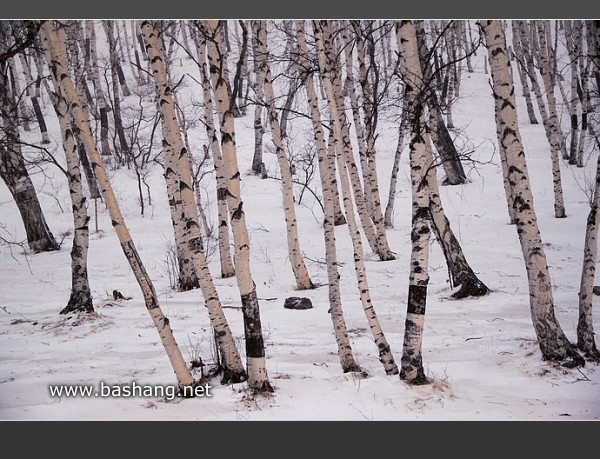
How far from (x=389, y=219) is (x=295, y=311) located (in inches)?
186

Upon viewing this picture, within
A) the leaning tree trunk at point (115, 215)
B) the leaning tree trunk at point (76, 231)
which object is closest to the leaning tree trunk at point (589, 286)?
the leaning tree trunk at point (115, 215)

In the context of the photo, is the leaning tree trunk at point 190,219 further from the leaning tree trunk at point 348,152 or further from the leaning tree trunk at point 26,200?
the leaning tree trunk at point 26,200

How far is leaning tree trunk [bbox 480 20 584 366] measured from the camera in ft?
13.5

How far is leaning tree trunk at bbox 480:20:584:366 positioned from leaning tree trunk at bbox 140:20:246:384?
7.96ft

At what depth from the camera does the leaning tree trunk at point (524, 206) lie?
13.5 feet

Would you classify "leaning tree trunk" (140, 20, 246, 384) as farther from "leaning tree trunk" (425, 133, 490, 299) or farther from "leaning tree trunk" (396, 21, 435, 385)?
"leaning tree trunk" (425, 133, 490, 299)

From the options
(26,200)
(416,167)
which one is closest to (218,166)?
(26,200)

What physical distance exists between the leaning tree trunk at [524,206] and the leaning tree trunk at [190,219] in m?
2.43

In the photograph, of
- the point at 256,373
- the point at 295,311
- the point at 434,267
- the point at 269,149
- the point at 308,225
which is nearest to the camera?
the point at 256,373

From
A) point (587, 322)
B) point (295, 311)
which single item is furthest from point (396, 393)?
point (295, 311)

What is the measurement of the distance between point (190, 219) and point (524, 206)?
2.58 metres

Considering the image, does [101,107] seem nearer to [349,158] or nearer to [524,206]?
[349,158]

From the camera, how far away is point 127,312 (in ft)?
20.4

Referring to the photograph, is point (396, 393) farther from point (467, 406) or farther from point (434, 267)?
point (434, 267)
